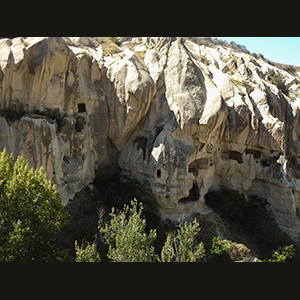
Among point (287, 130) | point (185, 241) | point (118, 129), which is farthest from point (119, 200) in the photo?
point (287, 130)

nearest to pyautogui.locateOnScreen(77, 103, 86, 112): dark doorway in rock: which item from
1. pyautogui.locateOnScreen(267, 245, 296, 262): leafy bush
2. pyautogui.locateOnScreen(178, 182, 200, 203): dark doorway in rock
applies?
pyautogui.locateOnScreen(178, 182, 200, 203): dark doorway in rock

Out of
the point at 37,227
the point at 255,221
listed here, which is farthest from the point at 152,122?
the point at 37,227

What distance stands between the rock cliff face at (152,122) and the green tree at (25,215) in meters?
4.00

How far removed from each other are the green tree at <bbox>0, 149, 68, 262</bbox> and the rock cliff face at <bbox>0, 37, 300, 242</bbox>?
4.00 m

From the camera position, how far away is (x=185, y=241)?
33.4 ft

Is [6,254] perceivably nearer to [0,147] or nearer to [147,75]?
[0,147]

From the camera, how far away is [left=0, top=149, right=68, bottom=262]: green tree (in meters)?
8.45

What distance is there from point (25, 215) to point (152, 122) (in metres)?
11.3

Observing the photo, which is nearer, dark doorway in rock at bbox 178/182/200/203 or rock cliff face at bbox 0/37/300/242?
→ rock cliff face at bbox 0/37/300/242

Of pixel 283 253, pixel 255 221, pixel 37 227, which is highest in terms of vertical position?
pixel 37 227

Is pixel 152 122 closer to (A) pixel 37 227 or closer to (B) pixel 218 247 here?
(B) pixel 218 247

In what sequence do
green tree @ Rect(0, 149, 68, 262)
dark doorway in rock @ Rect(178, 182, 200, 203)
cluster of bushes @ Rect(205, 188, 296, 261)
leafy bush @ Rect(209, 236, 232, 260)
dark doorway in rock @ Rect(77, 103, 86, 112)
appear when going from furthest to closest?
dark doorway in rock @ Rect(178, 182, 200, 203) → cluster of bushes @ Rect(205, 188, 296, 261) → dark doorway in rock @ Rect(77, 103, 86, 112) → leafy bush @ Rect(209, 236, 232, 260) → green tree @ Rect(0, 149, 68, 262)

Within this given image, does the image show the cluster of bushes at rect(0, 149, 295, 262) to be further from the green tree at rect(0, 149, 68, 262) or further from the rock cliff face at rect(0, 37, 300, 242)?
the rock cliff face at rect(0, 37, 300, 242)

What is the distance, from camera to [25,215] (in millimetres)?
8766
